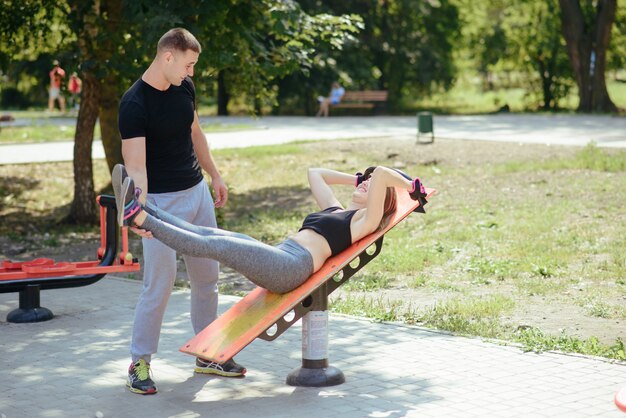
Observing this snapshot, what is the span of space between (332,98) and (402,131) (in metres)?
8.07

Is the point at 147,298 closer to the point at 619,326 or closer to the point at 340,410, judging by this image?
the point at 340,410

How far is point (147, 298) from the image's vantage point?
18.8ft

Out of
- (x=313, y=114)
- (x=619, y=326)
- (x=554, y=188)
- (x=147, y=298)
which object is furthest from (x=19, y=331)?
(x=313, y=114)

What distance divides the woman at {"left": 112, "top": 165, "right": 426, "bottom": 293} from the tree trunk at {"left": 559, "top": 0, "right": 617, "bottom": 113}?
23.5 meters

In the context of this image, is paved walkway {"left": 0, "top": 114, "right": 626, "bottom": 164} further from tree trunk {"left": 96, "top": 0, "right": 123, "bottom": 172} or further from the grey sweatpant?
the grey sweatpant

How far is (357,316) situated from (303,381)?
1.96m

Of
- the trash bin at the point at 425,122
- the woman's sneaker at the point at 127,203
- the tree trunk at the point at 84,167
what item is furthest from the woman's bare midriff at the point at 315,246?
the trash bin at the point at 425,122

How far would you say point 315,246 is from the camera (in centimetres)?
582

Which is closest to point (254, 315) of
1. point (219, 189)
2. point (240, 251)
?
point (240, 251)

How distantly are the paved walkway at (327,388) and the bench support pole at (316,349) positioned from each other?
0.08 meters

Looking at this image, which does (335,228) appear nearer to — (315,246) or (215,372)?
(315,246)

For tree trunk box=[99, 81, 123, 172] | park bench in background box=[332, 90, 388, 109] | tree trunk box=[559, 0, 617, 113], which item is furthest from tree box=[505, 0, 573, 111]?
tree trunk box=[99, 81, 123, 172]

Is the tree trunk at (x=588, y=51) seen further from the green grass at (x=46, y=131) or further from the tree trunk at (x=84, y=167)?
the tree trunk at (x=84, y=167)

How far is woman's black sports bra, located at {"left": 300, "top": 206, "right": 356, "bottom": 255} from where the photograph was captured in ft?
19.3
